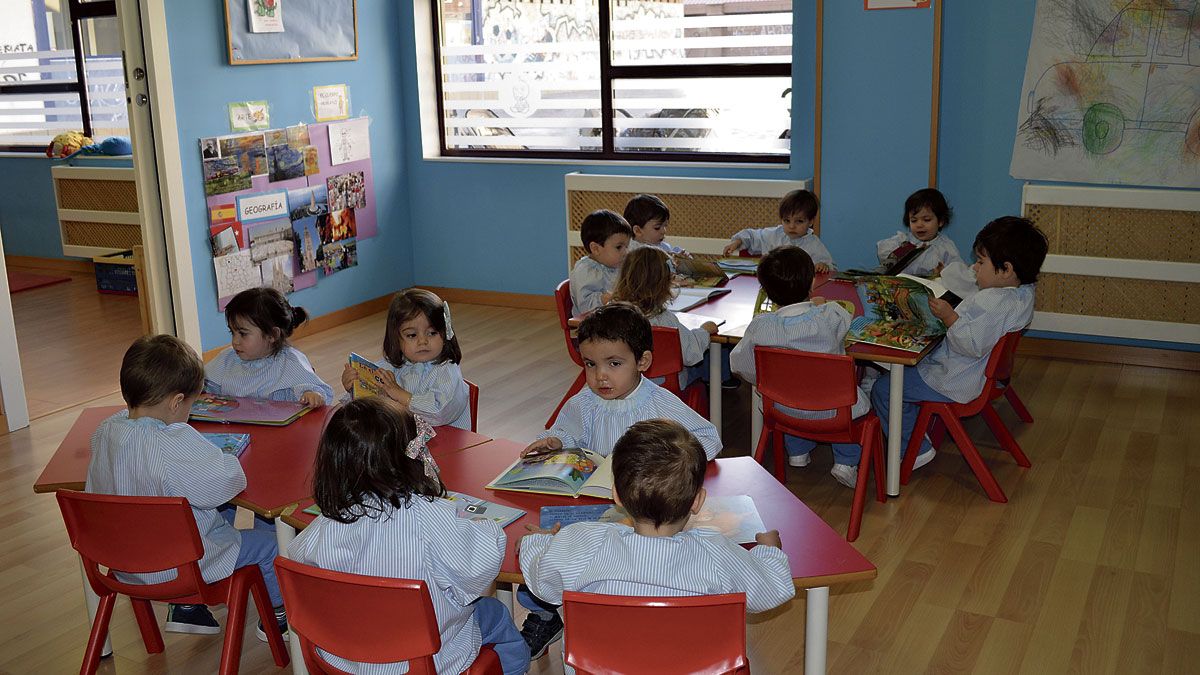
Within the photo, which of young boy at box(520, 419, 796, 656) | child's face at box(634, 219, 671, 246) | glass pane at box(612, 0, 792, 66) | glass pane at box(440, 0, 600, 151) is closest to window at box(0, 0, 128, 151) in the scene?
glass pane at box(440, 0, 600, 151)

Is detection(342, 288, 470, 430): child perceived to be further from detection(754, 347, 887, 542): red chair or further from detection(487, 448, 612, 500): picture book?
detection(754, 347, 887, 542): red chair

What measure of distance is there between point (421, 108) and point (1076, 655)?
535 cm

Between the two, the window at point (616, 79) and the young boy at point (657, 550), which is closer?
the young boy at point (657, 550)

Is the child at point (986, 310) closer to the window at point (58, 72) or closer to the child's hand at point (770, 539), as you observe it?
the child's hand at point (770, 539)

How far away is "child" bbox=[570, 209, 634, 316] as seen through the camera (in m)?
4.50

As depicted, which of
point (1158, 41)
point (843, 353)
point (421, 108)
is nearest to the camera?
point (843, 353)

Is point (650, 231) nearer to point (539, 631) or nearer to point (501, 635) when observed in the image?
point (539, 631)

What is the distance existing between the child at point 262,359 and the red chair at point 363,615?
54.7 inches

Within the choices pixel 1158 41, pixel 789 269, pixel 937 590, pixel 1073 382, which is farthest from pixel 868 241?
pixel 937 590

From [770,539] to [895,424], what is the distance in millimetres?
1935

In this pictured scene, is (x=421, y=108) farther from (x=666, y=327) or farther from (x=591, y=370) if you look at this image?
(x=591, y=370)

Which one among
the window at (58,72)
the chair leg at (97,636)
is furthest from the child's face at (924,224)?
the window at (58,72)

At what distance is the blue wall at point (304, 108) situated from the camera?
5535 millimetres

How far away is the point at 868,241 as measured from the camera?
19.0ft
